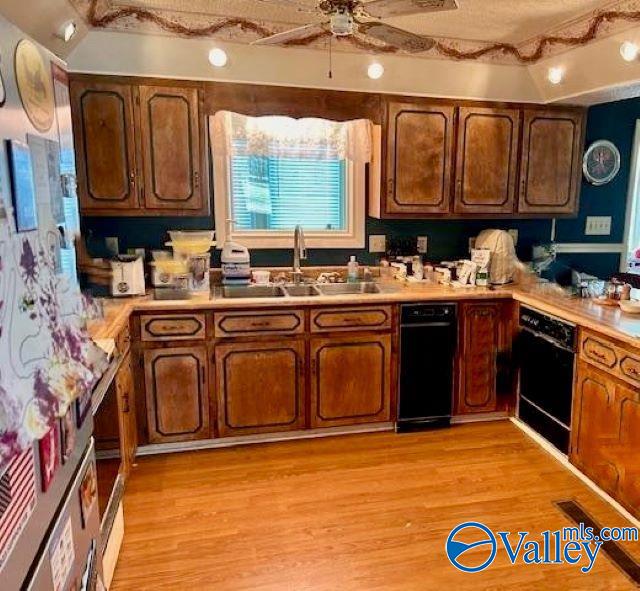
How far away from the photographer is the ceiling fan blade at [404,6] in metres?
1.77

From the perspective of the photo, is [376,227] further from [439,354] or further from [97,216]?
[97,216]

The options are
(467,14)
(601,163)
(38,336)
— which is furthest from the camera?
(601,163)

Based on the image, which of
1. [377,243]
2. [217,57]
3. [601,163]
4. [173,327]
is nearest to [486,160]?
[377,243]

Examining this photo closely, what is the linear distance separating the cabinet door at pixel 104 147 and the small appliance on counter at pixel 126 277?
0.31 metres

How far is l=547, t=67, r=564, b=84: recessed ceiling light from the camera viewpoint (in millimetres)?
3102

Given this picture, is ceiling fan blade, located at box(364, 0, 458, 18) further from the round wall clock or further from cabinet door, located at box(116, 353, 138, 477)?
the round wall clock

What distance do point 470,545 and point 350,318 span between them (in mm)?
1345

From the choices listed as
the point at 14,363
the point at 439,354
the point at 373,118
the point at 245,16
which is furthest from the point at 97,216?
the point at 14,363

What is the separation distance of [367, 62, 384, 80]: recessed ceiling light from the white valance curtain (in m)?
0.30

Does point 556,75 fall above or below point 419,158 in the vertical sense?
above

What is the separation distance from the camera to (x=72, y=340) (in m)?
1.09

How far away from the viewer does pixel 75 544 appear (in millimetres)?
1214

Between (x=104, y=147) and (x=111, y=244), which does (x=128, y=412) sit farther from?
(x=104, y=147)

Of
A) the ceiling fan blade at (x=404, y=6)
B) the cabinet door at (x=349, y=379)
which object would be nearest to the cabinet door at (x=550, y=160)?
A: the cabinet door at (x=349, y=379)
